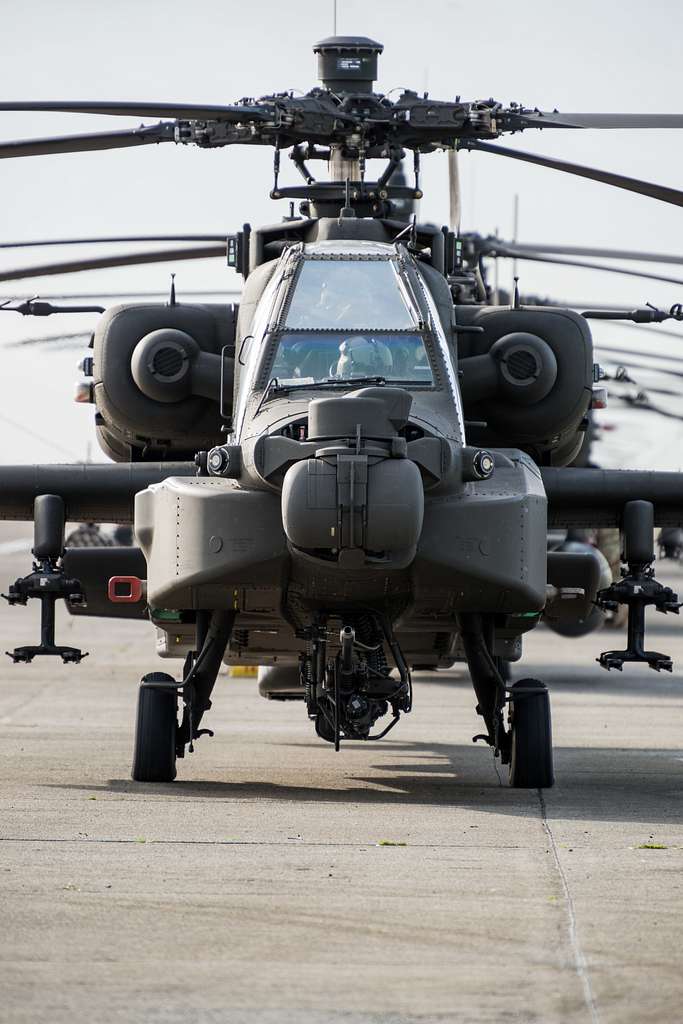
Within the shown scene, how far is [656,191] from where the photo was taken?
1269 centimetres

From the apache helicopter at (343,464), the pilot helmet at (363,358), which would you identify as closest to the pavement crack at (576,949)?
the apache helicopter at (343,464)

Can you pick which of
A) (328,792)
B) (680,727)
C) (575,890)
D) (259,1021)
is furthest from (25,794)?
(680,727)

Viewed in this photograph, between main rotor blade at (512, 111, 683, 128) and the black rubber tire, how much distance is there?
13.0 feet

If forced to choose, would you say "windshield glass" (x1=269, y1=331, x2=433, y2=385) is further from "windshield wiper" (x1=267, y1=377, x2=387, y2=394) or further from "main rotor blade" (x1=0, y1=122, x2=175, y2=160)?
"main rotor blade" (x1=0, y1=122, x2=175, y2=160)

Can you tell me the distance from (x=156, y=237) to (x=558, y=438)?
15.5 ft

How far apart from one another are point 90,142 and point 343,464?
13.1 ft

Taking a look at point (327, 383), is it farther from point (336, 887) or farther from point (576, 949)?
point (576, 949)

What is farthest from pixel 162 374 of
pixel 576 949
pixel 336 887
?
pixel 576 949

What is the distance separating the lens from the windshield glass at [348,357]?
11242mm

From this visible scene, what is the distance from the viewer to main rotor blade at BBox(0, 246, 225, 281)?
46.9ft

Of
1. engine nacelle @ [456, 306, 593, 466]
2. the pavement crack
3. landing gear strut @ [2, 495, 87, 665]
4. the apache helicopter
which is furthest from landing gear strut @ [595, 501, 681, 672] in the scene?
landing gear strut @ [2, 495, 87, 665]

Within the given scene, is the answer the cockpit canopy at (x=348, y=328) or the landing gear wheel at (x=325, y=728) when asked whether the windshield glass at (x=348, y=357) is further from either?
the landing gear wheel at (x=325, y=728)

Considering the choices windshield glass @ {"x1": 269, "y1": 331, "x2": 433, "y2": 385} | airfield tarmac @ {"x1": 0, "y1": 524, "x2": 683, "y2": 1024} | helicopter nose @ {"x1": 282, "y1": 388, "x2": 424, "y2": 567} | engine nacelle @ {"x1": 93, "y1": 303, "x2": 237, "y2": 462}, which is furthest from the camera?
engine nacelle @ {"x1": 93, "y1": 303, "x2": 237, "y2": 462}

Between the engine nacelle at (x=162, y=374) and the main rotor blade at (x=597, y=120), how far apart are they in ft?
8.75
